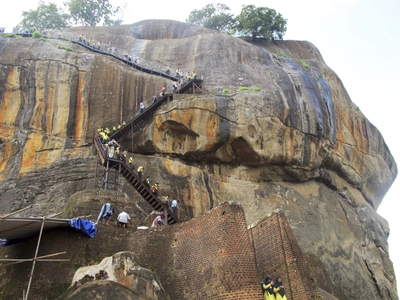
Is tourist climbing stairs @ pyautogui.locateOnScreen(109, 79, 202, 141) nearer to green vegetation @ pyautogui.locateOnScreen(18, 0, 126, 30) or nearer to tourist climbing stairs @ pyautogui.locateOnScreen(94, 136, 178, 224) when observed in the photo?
→ tourist climbing stairs @ pyautogui.locateOnScreen(94, 136, 178, 224)

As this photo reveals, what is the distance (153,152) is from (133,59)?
31.1 feet

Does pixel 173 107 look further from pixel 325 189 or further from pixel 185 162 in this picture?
pixel 325 189

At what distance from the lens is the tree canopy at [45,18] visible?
53.8 metres

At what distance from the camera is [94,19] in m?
56.5

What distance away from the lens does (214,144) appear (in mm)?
30125

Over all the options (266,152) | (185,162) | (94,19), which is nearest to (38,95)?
(185,162)

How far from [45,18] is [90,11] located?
5202 millimetres

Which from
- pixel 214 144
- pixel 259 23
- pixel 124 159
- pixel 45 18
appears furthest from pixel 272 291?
pixel 45 18

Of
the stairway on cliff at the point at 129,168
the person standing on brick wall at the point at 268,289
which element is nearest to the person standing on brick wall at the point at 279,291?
the person standing on brick wall at the point at 268,289

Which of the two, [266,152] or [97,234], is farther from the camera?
[266,152]

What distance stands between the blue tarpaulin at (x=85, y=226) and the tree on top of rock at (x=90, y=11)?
4439cm

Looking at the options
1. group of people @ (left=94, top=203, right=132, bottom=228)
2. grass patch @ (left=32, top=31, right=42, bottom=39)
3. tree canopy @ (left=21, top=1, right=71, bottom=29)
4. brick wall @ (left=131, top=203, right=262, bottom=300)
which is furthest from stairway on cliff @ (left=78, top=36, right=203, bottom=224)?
tree canopy @ (left=21, top=1, right=71, bottom=29)

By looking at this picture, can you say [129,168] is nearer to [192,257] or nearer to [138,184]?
[138,184]

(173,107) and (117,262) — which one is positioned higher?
(173,107)
